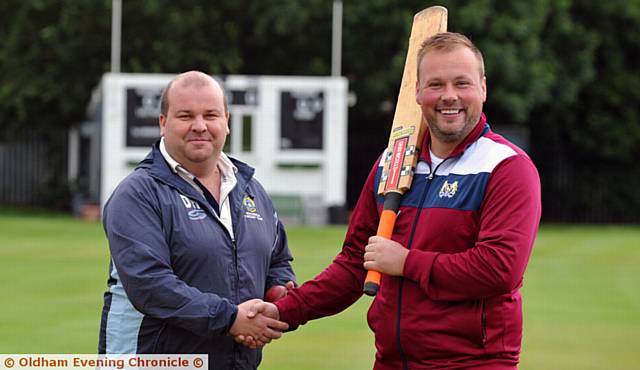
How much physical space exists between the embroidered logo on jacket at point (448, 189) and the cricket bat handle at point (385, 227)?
20 centimetres

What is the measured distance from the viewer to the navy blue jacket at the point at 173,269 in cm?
415

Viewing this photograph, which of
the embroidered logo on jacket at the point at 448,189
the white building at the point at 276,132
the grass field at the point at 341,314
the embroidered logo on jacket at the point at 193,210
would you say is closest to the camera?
the embroidered logo on jacket at the point at 448,189

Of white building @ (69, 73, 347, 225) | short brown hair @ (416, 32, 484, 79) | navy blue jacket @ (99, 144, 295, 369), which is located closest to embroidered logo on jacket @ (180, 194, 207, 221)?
navy blue jacket @ (99, 144, 295, 369)

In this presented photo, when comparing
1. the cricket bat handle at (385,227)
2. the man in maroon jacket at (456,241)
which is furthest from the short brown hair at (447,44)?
the cricket bat handle at (385,227)

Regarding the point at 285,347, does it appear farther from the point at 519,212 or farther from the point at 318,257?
the point at 318,257

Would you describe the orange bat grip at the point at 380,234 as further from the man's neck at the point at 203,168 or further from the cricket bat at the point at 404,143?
the man's neck at the point at 203,168

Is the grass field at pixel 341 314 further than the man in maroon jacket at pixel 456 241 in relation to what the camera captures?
Yes

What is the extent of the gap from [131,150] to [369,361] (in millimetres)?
16837

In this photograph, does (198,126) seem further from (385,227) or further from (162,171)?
(385,227)

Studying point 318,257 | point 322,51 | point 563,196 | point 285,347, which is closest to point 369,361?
point 285,347

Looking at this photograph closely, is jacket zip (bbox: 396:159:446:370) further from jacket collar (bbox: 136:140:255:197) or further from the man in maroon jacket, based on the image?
jacket collar (bbox: 136:140:255:197)

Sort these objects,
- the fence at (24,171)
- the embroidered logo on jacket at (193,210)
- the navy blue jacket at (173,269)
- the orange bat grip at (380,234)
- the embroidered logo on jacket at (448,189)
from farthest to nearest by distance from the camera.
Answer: the fence at (24,171) → the embroidered logo on jacket at (193,210) → the navy blue jacket at (173,269) → the orange bat grip at (380,234) → the embroidered logo on jacket at (448,189)

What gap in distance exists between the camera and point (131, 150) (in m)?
24.1

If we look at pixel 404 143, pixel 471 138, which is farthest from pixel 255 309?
pixel 471 138
